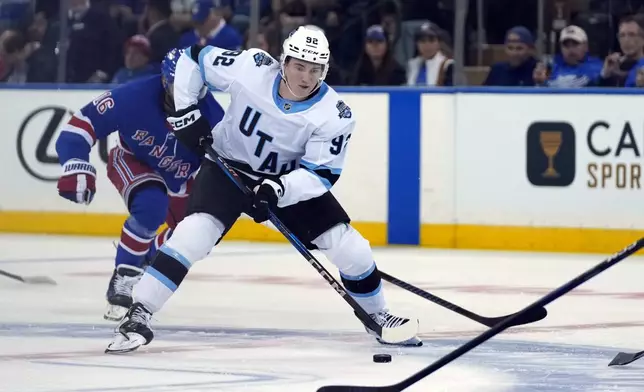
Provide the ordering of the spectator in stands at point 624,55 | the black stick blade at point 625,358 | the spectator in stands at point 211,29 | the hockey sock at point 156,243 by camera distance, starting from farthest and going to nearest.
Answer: the spectator in stands at point 211,29 → the spectator in stands at point 624,55 → the hockey sock at point 156,243 → the black stick blade at point 625,358

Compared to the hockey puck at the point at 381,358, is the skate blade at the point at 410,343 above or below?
below

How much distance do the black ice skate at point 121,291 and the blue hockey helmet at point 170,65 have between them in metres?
0.70

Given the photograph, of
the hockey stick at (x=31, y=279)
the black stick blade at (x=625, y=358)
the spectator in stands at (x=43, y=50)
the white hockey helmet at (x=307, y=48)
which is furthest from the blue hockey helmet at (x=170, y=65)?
the spectator in stands at (x=43, y=50)

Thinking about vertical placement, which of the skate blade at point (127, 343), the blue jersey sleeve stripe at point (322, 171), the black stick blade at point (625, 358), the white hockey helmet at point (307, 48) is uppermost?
the white hockey helmet at point (307, 48)

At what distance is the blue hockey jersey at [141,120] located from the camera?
5590 mm

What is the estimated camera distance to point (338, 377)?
4.29 m

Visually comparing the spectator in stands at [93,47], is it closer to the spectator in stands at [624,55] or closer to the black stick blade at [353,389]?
the spectator in stands at [624,55]

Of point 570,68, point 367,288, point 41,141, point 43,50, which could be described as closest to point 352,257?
point 367,288

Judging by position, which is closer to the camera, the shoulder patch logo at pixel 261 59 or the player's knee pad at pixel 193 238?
the player's knee pad at pixel 193 238

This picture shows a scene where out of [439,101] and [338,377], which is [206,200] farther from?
[439,101]

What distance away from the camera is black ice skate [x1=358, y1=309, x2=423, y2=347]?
4934mm

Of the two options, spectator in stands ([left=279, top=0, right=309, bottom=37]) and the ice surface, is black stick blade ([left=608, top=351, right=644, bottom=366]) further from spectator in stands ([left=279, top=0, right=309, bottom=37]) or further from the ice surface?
spectator in stands ([left=279, top=0, right=309, bottom=37])

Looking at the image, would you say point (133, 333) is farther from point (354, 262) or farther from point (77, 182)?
point (77, 182)

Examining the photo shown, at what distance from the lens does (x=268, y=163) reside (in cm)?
489
